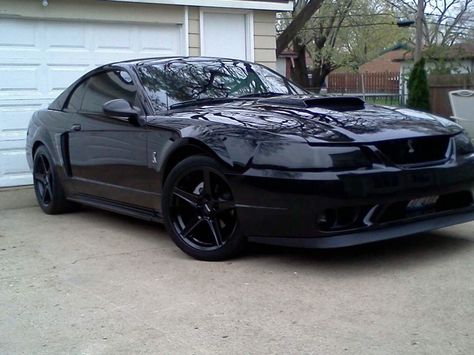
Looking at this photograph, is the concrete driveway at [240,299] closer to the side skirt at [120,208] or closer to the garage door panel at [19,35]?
the side skirt at [120,208]

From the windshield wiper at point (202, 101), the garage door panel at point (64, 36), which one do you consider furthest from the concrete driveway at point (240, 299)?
the garage door panel at point (64, 36)

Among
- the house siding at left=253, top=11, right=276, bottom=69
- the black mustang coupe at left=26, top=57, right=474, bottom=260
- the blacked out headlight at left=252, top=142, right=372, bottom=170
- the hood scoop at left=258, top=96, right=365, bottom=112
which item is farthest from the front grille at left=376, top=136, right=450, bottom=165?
the house siding at left=253, top=11, right=276, bottom=69

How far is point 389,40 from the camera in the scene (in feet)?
126

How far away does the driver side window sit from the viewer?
231 inches

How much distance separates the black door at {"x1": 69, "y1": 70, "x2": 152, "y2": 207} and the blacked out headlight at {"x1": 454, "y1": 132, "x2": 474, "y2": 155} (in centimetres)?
240

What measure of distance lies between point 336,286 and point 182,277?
1.06 metres

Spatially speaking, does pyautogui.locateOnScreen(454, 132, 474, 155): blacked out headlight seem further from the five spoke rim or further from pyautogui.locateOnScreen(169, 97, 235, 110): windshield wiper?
pyautogui.locateOnScreen(169, 97, 235, 110): windshield wiper

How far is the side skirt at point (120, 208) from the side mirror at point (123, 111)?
2.43 feet

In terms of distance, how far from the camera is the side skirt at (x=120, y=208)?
5508 mm

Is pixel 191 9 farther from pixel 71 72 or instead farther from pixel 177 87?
pixel 177 87

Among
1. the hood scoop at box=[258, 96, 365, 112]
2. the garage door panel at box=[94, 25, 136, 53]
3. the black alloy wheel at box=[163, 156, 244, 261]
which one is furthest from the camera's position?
the garage door panel at box=[94, 25, 136, 53]

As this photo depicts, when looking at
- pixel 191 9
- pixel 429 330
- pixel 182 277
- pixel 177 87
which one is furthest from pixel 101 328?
pixel 191 9

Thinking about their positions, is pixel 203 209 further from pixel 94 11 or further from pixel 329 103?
pixel 94 11

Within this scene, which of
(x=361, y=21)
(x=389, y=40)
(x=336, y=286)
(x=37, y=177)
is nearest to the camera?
(x=336, y=286)
